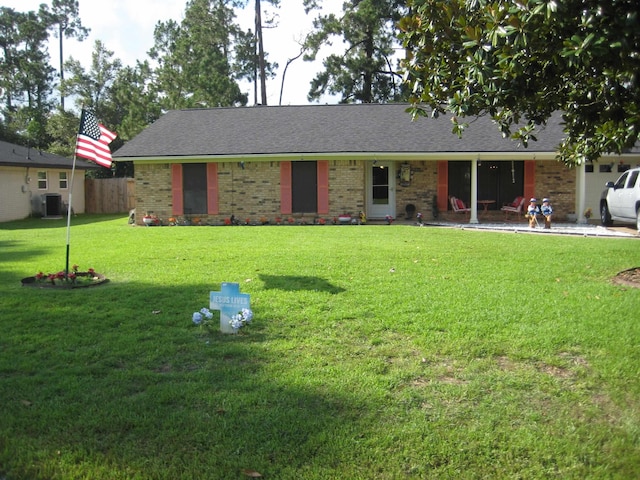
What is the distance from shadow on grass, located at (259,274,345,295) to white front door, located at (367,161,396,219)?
1224cm

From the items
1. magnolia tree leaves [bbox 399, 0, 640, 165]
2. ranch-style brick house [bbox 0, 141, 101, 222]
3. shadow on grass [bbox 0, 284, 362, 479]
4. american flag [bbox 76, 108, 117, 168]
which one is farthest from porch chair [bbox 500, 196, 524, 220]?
ranch-style brick house [bbox 0, 141, 101, 222]

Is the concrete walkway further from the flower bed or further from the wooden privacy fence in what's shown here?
the wooden privacy fence

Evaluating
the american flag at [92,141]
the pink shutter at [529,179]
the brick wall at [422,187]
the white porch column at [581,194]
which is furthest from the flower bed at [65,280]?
the pink shutter at [529,179]

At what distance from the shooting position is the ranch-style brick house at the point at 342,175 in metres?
19.0

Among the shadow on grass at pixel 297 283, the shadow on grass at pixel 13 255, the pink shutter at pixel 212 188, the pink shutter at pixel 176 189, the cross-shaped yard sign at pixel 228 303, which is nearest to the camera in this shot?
the cross-shaped yard sign at pixel 228 303

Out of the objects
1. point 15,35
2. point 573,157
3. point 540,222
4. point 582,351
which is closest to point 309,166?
point 540,222

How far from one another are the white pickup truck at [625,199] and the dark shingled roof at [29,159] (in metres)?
21.9

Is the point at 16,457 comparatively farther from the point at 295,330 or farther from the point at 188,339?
the point at 295,330

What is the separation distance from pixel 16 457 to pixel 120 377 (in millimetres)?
1147

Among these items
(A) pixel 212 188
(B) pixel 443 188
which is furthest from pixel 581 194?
(A) pixel 212 188

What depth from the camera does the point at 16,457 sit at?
11.0 ft

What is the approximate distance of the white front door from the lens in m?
19.9

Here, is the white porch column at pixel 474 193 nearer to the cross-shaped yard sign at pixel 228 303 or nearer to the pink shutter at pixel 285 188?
the pink shutter at pixel 285 188

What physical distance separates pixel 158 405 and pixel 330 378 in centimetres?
130
